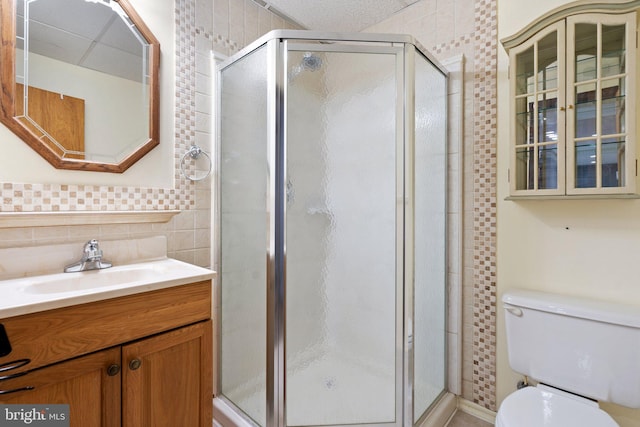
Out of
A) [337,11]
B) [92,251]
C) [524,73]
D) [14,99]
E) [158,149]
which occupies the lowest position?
[92,251]

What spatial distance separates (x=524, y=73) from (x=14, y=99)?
2039mm

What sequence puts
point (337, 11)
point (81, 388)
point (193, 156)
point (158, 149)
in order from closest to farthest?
point (81, 388), point (158, 149), point (193, 156), point (337, 11)

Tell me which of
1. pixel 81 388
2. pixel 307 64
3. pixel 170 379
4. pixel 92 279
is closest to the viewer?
pixel 81 388

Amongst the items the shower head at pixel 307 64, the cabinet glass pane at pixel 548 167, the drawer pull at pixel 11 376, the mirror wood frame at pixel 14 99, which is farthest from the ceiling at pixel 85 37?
the cabinet glass pane at pixel 548 167

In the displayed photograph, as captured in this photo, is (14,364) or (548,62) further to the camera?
(548,62)

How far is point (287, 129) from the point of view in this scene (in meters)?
1.33

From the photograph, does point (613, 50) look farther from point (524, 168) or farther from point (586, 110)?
point (524, 168)

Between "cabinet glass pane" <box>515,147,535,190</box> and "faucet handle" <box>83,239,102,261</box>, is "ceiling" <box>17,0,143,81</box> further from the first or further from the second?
"cabinet glass pane" <box>515,147,535,190</box>

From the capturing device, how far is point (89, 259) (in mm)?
1242

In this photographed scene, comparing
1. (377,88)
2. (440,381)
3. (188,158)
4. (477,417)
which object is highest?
(377,88)

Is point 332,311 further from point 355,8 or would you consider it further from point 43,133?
point 355,8

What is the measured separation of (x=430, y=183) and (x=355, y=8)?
116 centimetres

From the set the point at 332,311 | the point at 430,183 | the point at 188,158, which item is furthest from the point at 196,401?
the point at 430,183

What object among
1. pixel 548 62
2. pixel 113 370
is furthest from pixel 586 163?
pixel 113 370
